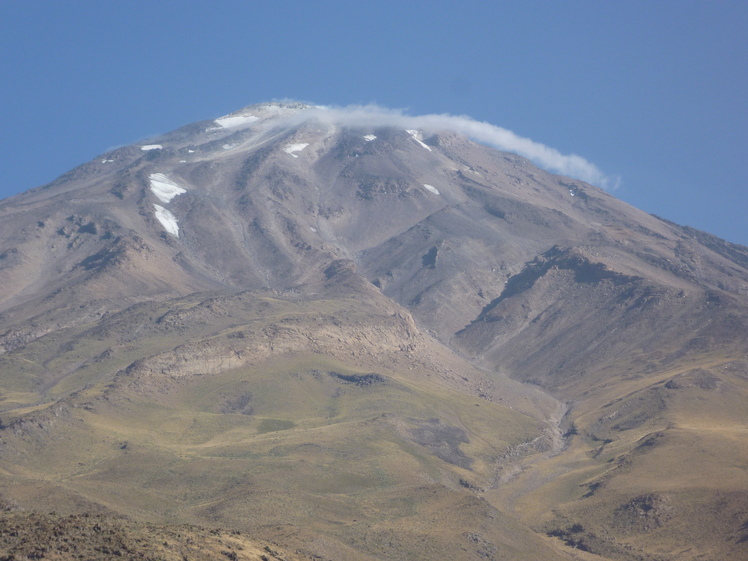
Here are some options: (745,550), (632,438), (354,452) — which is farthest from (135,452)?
(632,438)

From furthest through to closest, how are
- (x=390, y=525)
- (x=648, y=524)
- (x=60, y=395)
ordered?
(x=60, y=395), (x=648, y=524), (x=390, y=525)

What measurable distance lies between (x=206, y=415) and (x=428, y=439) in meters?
43.2

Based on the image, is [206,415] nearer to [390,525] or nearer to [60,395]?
[60,395]

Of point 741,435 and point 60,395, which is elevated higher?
point 741,435

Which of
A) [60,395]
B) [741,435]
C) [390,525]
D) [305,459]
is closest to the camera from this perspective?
[390,525]

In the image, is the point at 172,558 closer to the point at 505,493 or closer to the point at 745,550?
the point at 745,550

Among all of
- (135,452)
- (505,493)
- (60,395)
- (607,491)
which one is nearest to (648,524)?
(607,491)

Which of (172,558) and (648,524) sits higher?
(648,524)

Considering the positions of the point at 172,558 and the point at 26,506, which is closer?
the point at 172,558

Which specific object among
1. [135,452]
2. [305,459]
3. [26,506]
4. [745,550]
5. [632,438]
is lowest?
[26,506]

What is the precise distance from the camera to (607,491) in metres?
144

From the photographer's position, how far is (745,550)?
114m

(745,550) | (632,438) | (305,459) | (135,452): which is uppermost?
(632,438)

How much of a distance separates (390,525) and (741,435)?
282 feet
